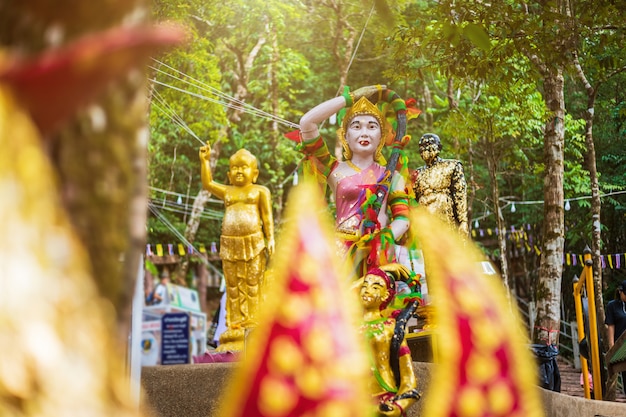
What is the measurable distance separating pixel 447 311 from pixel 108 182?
1.64 feet

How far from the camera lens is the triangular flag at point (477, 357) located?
2.86 feet

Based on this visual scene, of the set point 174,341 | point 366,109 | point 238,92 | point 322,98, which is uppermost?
point 322,98

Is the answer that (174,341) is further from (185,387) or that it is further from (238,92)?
(185,387)

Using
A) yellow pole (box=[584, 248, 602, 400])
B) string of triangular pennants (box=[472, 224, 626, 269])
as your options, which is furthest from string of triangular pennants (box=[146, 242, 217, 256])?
yellow pole (box=[584, 248, 602, 400])

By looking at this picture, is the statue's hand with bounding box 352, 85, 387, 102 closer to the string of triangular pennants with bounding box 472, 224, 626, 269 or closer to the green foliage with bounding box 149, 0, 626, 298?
the green foliage with bounding box 149, 0, 626, 298

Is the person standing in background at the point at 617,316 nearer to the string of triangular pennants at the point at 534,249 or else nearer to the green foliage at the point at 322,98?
the green foliage at the point at 322,98

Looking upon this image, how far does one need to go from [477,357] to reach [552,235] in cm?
863

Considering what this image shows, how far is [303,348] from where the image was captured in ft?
2.60

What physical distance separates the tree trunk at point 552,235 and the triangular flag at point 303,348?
8152mm

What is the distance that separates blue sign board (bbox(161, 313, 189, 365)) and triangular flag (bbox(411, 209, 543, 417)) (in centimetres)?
1198

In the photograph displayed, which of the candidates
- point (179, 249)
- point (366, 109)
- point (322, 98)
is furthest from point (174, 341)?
point (322, 98)

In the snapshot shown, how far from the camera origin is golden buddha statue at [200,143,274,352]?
7.16 m

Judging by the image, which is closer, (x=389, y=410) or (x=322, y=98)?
(x=389, y=410)

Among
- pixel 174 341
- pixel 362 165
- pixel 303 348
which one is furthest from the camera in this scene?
pixel 174 341
